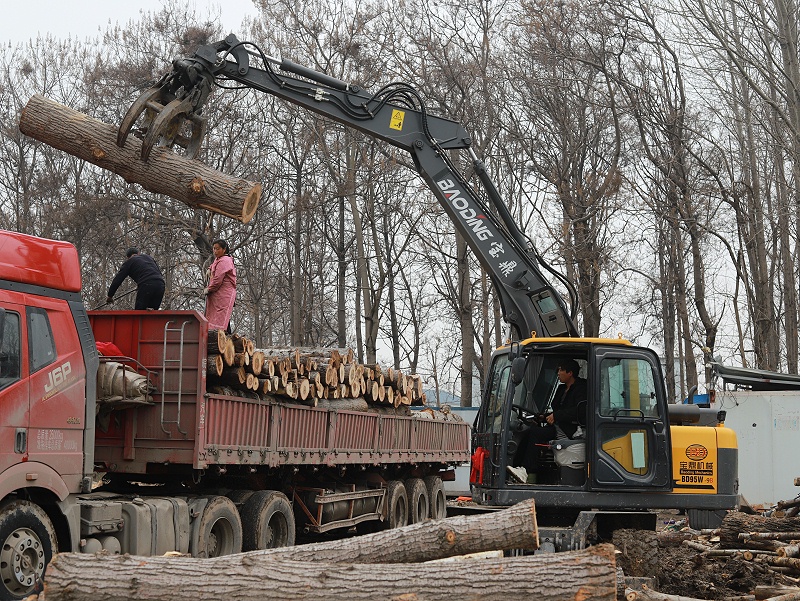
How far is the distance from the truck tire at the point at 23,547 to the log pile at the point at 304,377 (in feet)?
8.31

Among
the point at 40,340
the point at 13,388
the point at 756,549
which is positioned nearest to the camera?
the point at 13,388

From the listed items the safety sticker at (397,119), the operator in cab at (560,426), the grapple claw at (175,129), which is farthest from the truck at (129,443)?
the safety sticker at (397,119)

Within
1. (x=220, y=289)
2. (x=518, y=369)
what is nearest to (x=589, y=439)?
(x=518, y=369)

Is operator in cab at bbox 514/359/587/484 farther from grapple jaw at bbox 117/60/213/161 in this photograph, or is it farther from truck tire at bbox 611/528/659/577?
grapple jaw at bbox 117/60/213/161

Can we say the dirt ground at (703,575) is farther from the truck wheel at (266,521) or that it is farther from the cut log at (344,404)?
the cut log at (344,404)

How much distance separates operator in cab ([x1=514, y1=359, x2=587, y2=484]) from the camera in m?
9.81

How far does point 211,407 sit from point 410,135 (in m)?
4.78

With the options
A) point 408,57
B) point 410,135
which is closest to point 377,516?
point 410,135

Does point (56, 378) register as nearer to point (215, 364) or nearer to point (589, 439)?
point (215, 364)

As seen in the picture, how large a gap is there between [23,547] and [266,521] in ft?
11.7

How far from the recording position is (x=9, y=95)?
2803cm

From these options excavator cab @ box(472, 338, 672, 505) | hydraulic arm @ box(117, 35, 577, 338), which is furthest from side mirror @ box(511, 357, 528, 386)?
hydraulic arm @ box(117, 35, 577, 338)

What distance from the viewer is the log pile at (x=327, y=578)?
550 centimetres

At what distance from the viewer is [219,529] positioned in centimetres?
1007
